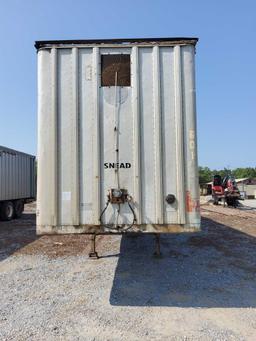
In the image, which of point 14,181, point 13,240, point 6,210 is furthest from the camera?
point 14,181

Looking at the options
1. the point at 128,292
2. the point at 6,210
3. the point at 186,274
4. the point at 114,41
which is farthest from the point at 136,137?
the point at 6,210

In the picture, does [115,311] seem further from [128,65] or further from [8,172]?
[8,172]

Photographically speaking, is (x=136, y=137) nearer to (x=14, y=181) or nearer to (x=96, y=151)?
(x=96, y=151)

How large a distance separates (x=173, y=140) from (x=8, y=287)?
3728mm

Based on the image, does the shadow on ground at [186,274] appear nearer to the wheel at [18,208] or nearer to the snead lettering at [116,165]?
the snead lettering at [116,165]

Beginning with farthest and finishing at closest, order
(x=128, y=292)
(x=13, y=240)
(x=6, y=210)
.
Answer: (x=6, y=210)
(x=13, y=240)
(x=128, y=292)

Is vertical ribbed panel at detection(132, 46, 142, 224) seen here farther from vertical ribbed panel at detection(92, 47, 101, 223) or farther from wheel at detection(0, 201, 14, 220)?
wheel at detection(0, 201, 14, 220)

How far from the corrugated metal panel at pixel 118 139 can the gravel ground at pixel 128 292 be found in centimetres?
112

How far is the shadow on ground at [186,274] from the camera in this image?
5051mm

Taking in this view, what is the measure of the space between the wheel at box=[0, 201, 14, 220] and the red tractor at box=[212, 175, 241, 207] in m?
15.6

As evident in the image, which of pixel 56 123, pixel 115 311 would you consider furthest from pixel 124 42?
pixel 115 311

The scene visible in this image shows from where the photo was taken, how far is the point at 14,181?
17.5 meters

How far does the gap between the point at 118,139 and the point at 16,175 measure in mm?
13818

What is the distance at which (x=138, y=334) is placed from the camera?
12.8 ft
